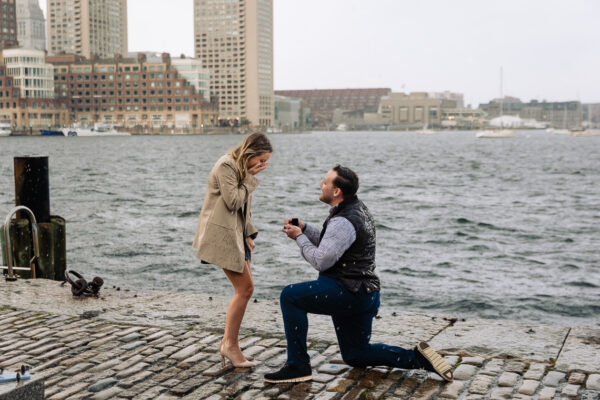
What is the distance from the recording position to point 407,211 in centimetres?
3247

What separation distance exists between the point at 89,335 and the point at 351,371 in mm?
2763

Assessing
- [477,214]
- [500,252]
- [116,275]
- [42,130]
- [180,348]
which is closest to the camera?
[180,348]

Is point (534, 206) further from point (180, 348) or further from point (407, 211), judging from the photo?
point (180, 348)

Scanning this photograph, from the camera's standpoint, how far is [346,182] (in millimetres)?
5539

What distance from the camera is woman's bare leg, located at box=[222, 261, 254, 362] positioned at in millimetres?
6048

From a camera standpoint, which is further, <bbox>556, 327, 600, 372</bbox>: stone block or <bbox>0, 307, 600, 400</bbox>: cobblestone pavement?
<bbox>556, 327, 600, 372</bbox>: stone block

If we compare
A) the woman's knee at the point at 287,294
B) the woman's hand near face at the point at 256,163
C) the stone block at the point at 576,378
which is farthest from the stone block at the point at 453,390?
the woman's hand near face at the point at 256,163

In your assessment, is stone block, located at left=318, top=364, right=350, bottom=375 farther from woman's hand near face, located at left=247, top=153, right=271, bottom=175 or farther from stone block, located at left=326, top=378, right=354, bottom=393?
woman's hand near face, located at left=247, top=153, right=271, bottom=175

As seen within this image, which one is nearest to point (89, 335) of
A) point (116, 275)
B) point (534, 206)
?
point (116, 275)

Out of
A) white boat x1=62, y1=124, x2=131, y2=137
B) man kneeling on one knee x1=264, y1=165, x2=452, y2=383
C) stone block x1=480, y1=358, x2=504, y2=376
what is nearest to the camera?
man kneeling on one knee x1=264, y1=165, x2=452, y2=383

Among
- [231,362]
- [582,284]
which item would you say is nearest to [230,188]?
[231,362]

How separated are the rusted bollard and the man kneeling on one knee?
6.50 metres

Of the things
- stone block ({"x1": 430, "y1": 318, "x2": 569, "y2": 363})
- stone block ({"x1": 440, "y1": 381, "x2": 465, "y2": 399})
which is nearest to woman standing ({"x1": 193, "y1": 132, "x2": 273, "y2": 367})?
stone block ({"x1": 440, "y1": 381, "x2": 465, "y2": 399})

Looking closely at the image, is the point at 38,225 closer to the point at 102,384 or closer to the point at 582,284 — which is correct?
the point at 102,384
